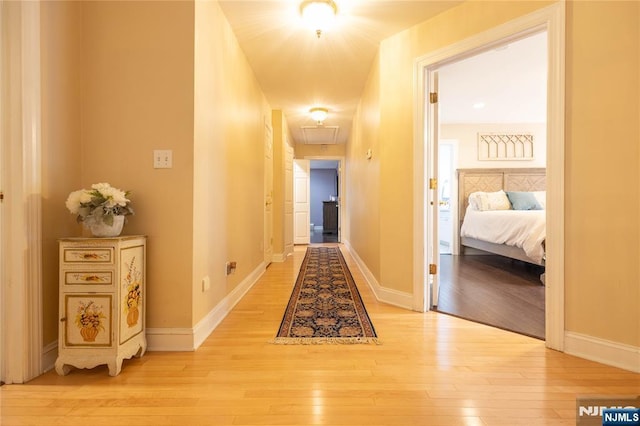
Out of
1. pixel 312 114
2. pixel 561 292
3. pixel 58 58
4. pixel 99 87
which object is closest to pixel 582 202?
pixel 561 292

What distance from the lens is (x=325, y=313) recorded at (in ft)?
8.37

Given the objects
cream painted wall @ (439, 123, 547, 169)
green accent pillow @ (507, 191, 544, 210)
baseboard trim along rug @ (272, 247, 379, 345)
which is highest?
cream painted wall @ (439, 123, 547, 169)

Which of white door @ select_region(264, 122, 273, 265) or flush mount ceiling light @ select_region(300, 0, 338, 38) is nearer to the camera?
flush mount ceiling light @ select_region(300, 0, 338, 38)

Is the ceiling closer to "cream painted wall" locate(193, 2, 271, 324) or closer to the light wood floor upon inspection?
"cream painted wall" locate(193, 2, 271, 324)

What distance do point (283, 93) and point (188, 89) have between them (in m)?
2.61

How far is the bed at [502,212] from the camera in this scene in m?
3.82

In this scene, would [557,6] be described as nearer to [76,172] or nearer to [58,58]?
[58,58]

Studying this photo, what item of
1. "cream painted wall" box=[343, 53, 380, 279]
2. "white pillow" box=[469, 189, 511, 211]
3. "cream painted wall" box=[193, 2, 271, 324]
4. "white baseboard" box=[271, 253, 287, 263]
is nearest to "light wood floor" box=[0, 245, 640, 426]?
"cream painted wall" box=[193, 2, 271, 324]

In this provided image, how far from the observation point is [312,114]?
5.16 metres

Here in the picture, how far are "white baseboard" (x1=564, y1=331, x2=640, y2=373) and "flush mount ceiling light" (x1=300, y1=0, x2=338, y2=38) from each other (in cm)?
262

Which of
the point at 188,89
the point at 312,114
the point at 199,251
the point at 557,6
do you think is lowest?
the point at 199,251

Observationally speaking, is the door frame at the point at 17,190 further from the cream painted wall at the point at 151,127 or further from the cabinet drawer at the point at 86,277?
the cream painted wall at the point at 151,127

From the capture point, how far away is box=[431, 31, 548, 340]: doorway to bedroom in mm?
2695

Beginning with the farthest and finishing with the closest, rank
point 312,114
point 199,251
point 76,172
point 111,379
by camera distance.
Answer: point 312,114 → point 199,251 → point 76,172 → point 111,379
